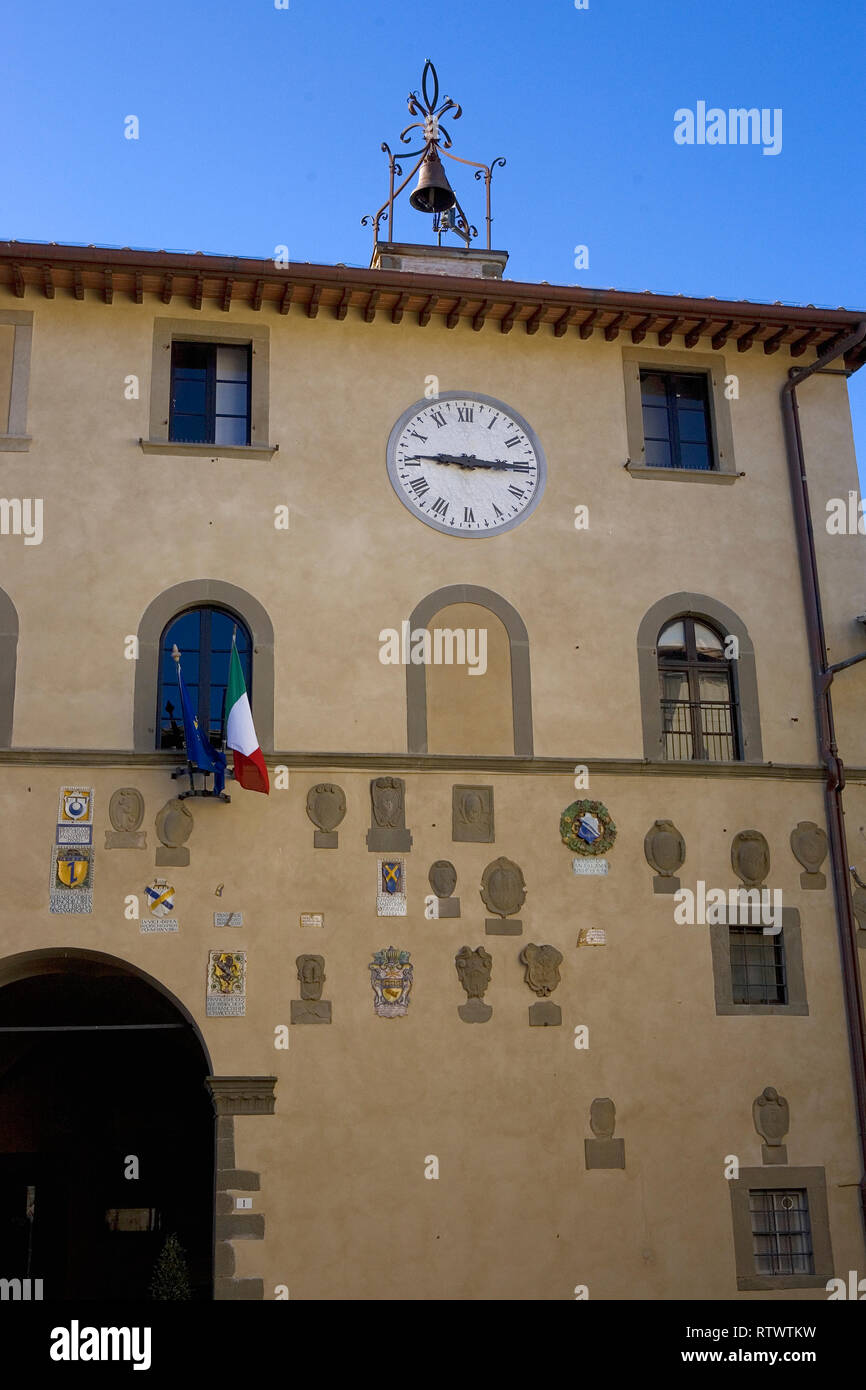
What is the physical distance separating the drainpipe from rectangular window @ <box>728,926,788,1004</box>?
1.98 ft

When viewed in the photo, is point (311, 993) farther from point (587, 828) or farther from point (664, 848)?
point (664, 848)

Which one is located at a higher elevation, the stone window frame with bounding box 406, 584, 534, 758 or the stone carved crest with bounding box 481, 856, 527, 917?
the stone window frame with bounding box 406, 584, 534, 758

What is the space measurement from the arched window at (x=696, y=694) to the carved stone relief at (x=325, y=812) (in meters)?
3.30

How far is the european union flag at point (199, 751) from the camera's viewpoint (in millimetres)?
13844

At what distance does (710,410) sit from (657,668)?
118 inches

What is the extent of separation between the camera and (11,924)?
13758 millimetres

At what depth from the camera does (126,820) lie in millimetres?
14133

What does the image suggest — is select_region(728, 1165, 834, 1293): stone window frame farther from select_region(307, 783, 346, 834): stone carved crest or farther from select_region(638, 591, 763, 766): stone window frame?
select_region(307, 783, 346, 834): stone carved crest

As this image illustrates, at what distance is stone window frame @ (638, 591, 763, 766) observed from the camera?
15375mm
